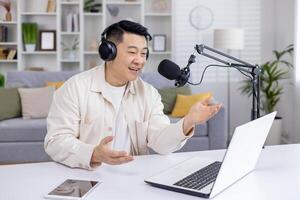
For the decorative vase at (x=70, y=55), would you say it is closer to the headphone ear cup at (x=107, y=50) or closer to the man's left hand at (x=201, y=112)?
the headphone ear cup at (x=107, y=50)

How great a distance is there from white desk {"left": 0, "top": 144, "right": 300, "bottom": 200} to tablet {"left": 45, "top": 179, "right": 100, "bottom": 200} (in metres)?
0.02

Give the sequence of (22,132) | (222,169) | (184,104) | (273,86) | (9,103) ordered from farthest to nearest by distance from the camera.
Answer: (273,86)
(184,104)
(9,103)
(22,132)
(222,169)

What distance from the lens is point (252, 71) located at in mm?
1462

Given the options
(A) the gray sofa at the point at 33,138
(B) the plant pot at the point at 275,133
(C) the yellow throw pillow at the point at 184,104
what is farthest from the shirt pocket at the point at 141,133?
(B) the plant pot at the point at 275,133

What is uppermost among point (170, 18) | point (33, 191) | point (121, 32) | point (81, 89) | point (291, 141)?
point (170, 18)

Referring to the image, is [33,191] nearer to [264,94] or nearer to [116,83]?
[116,83]

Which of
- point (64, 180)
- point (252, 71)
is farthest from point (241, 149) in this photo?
point (64, 180)

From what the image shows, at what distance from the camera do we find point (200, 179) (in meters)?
1.21

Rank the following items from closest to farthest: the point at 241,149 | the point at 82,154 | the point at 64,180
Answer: the point at 241,149 → the point at 64,180 → the point at 82,154

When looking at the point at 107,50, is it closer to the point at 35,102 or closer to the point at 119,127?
the point at 119,127

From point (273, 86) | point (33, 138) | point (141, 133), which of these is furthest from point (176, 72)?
point (273, 86)

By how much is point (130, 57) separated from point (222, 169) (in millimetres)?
732

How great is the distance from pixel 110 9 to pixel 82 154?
3.85 meters

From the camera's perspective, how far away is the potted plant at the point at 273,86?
14.2ft
